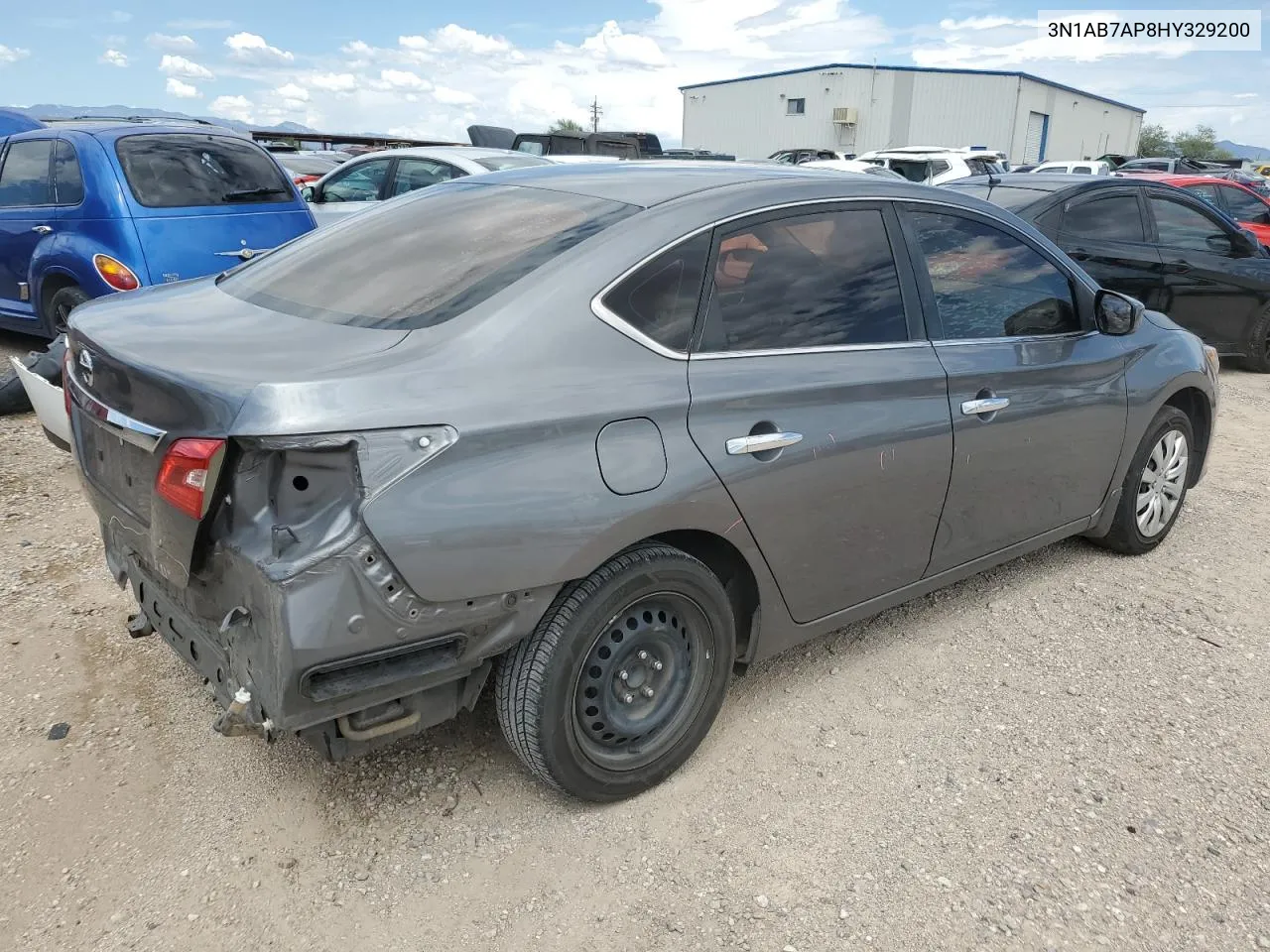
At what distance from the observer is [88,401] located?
8.16 feet

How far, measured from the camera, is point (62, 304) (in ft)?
21.1

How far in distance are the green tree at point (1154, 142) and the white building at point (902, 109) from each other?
24.1m

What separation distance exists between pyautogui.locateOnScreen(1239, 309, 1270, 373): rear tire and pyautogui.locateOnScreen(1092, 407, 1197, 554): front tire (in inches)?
199

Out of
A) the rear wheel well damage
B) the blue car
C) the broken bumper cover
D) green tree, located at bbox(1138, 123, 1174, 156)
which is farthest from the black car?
green tree, located at bbox(1138, 123, 1174, 156)

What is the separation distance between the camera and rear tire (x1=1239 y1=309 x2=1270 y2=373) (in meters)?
8.52

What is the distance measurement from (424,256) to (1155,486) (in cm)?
347

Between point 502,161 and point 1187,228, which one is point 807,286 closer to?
point 502,161

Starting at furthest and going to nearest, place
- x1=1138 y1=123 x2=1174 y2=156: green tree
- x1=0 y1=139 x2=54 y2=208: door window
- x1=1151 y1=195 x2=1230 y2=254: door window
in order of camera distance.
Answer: x1=1138 y1=123 x2=1174 y2=156: green tree → x1=1151 y1=195 x2=1230 y2=254: door window → x1=0 y1=139 x2=54 y2=208: door window

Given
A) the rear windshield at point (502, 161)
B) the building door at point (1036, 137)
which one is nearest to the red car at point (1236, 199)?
the rear windshield at point (502, 161)

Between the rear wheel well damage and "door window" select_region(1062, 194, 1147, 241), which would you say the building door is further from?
the rear wheel well damage

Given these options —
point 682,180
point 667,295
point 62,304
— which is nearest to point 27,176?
point 62,304

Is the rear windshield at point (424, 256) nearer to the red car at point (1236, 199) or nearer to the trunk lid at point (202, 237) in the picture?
the trunk lid at point (202, 237)

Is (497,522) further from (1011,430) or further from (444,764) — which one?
(1011,430)

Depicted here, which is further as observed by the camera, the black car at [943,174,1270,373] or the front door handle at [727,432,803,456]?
the black car at [943,174,1270,373]
